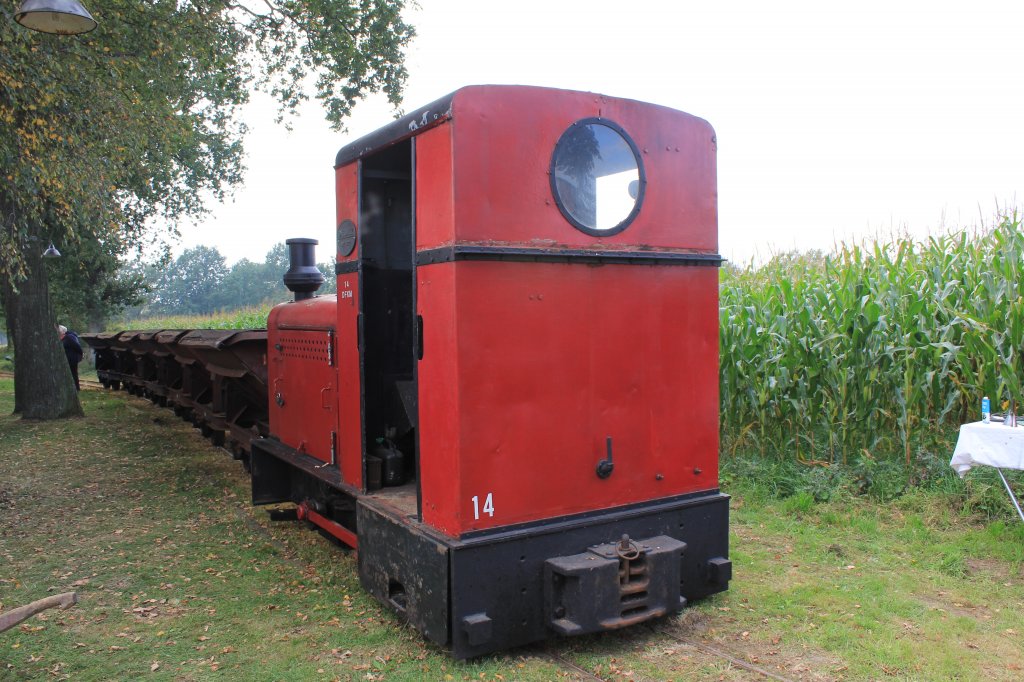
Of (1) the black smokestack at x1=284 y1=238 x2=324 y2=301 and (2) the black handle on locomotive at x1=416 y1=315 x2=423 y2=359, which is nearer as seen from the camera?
(2) the black handle on locomotive at x1=416 y1=315 x2=423 y2=359

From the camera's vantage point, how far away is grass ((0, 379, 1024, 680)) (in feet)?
13.1

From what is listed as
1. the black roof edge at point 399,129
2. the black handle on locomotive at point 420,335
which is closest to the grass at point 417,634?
the black handle on locomotive at point 420,335

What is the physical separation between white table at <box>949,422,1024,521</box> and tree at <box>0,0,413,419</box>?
8140mm

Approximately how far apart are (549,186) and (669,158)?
0.83 m

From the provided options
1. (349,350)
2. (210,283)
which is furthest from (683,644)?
(210,283)

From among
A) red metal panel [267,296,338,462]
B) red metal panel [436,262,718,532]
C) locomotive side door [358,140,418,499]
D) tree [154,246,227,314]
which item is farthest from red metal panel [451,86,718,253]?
tree [154,246,227,314]

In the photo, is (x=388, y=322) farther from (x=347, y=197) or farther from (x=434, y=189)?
(x=434, y=189)

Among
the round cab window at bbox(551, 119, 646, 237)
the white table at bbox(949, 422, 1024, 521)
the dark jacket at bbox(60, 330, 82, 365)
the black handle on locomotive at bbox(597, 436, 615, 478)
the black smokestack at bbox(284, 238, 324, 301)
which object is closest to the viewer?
the round cab window at bbox(551, 119, 646, 237)

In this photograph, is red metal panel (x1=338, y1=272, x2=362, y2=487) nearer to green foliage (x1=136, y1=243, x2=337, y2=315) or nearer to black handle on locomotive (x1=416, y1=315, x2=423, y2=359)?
black handle on locomotive (x1=416, y1=315, x2=423, y2=359)

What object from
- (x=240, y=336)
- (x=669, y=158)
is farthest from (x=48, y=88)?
(x=669, y=158)

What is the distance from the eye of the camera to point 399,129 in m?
4.38

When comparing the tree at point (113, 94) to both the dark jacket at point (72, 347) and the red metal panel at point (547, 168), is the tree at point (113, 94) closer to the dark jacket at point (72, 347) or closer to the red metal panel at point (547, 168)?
the dark jacket at point (72, 347)

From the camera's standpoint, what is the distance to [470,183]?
3807 mm

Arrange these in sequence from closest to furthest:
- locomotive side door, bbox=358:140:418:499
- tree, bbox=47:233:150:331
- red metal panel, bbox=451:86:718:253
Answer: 1. red metal panel, bbox=451:86:718:253
2. locomotive side door, bbox=358:140:418:499
3. tree, bbox=47:233:150:331
